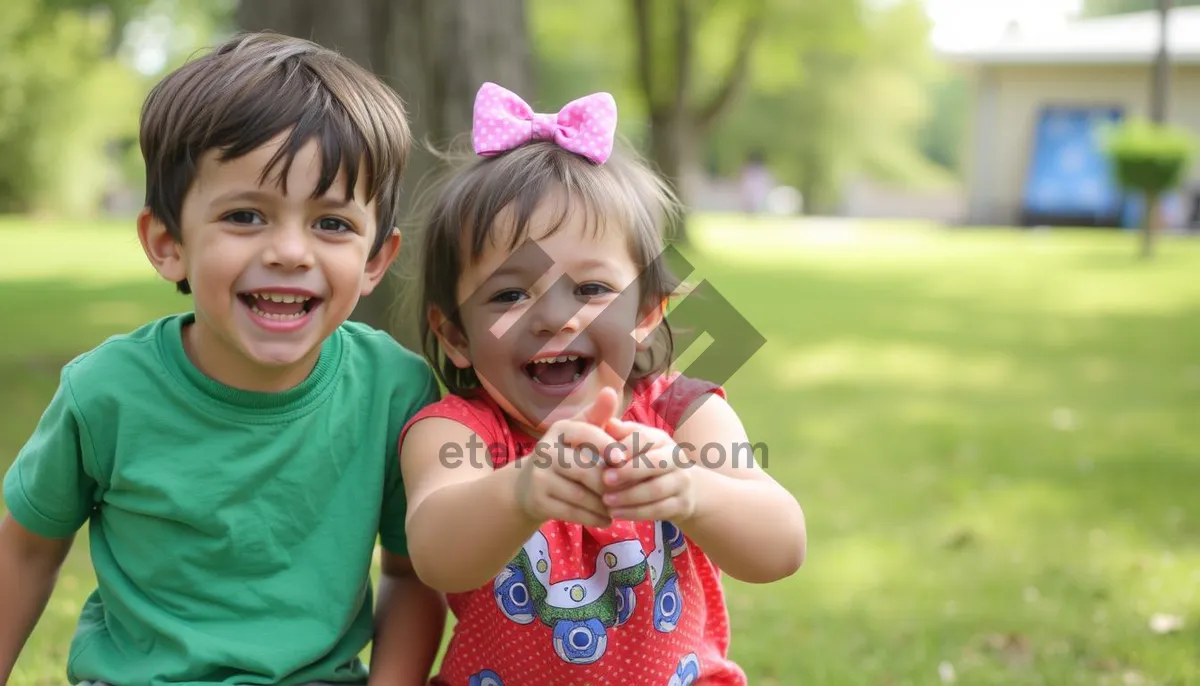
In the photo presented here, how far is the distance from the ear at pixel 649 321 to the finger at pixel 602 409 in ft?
1.62

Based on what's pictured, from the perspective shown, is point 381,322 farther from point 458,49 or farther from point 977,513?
point 977,513

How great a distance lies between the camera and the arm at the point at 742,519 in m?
1.71

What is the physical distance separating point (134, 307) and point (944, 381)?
7.18 metres

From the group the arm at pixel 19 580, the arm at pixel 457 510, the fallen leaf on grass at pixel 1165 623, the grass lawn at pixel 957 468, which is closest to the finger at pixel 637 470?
the arm at pixel 457 510

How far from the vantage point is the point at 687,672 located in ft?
6.55

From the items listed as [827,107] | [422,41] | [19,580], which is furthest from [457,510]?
[827,107]

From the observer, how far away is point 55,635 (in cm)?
Answer: 323

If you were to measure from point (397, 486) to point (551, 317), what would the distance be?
0.48 meters

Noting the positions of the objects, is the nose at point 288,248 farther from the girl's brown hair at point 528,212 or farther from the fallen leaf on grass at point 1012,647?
the fallen leaf on grass at point 1012,647

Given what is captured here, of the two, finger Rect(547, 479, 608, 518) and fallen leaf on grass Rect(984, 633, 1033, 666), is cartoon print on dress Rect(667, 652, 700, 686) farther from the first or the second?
fallen leaf on grass Rect(984, 633, 1033, 666)

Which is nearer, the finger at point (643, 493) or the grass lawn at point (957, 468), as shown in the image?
the finger at point (643, 493)

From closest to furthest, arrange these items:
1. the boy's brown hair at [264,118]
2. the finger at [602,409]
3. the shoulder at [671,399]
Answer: the finger at [602,409] < the boy's brown hair at [264,118] < the shoulder at [671,399]

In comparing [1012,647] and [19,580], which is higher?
[19,580]

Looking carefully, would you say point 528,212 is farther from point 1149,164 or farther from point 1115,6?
point 1115,6
